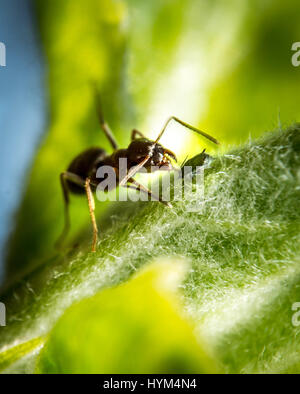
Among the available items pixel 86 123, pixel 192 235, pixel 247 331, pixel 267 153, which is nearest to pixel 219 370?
pixel 247 331

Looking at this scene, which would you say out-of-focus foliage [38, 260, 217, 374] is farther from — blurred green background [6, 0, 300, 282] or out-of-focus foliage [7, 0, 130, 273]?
out-of-focus foliage [7, 0, 130, 273]

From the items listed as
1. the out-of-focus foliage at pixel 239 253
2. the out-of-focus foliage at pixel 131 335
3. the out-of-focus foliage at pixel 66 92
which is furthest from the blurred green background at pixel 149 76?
the out-of-focus foliage at pixel 131 335

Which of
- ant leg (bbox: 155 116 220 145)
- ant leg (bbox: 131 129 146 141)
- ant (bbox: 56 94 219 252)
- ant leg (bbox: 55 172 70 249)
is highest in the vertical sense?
ant leg (bbox: 155 116 220 145)

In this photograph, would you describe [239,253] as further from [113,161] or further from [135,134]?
[113,161]

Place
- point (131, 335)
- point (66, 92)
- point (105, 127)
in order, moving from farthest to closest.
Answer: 1. point (105, 127)
2. point (66, 92)
3. point (131, 335)

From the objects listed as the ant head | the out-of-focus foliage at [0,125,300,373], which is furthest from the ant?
the out-of-focus foliage at [0,125,300,373]

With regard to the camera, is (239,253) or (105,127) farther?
(105,127)

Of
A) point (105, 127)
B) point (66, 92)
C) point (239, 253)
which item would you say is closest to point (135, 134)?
point (105, 127)
